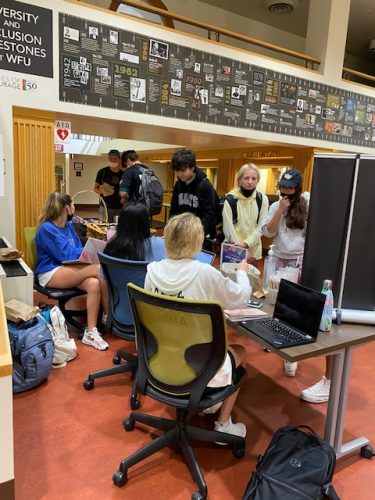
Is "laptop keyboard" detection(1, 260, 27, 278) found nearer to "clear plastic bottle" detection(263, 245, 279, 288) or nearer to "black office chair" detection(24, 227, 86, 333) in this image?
"black office chair" detection(24, 227, 86, 333)

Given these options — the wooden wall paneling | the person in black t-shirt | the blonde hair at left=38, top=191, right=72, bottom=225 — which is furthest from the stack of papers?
the person in black t-shirt

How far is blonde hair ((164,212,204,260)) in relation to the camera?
181cm

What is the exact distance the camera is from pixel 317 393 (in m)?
2.53

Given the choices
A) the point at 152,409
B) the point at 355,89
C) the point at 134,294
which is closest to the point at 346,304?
the point at 134,294

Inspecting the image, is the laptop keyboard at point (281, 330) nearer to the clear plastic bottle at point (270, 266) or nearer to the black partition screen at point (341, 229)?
the black partition screen at point (341, 229)

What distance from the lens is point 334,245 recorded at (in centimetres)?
194

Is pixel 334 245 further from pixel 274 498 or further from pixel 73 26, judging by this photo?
pixel 73 26

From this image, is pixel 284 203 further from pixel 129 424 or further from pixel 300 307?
pixel 129 424

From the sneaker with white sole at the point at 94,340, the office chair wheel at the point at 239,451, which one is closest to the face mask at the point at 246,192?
the sneaker with white sole at the point at 94,340

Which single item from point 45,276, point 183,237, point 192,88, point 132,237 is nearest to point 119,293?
point 132,237

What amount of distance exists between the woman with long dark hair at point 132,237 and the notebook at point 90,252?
355 millimetres

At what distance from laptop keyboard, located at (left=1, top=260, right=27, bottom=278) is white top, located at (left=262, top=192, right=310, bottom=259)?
1844 mm

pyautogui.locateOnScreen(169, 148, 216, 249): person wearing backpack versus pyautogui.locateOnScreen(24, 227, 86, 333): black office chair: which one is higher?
pyautogui.locateOnScreen(169, 148, 216, 249): person wearing backpack

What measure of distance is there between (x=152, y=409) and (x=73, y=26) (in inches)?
141
